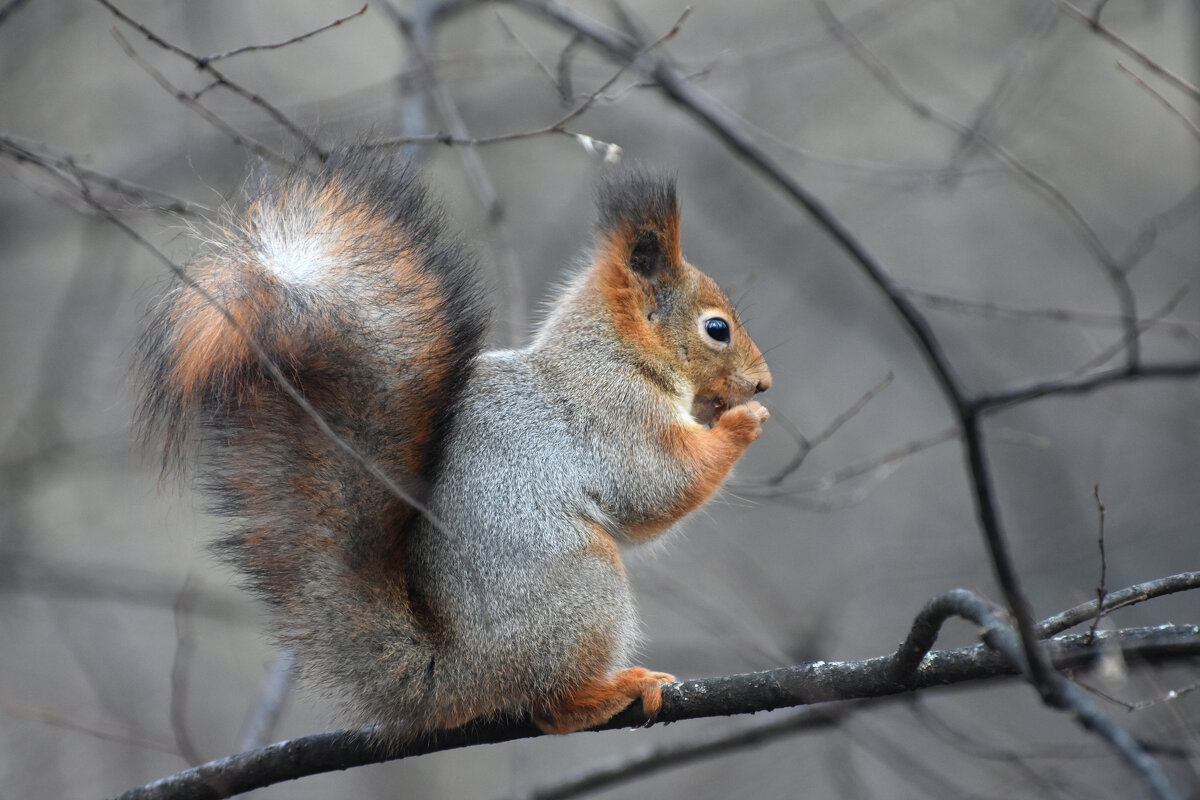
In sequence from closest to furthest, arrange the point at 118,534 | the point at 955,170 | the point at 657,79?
the point at 657,79
the point at 955,170
the point at 118,534

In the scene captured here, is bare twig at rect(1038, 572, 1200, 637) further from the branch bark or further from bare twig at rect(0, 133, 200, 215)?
bare twig at rect(0, 133, 200, 215)

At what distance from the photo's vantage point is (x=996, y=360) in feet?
16.7

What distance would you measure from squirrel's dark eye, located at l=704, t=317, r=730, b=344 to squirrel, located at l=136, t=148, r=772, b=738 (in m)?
0.61

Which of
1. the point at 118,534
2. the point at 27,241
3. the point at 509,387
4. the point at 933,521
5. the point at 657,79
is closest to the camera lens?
the point at 657,79

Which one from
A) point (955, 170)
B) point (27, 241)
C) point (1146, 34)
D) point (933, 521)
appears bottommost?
point (27, 241)

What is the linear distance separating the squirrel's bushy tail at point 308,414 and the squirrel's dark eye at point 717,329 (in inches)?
36.7

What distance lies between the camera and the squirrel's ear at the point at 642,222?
279 cm

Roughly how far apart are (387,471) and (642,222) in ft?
3.77

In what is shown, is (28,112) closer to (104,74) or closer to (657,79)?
(104,74)

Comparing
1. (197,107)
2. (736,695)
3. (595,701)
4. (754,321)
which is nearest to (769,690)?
(736,695)

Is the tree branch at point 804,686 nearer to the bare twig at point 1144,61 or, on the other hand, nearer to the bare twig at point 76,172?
the bare twig at point 1144,61

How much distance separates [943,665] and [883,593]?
3070 millimetres

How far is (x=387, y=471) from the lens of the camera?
2045 millimetres

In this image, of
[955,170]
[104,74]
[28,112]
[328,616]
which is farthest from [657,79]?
[104,74]
